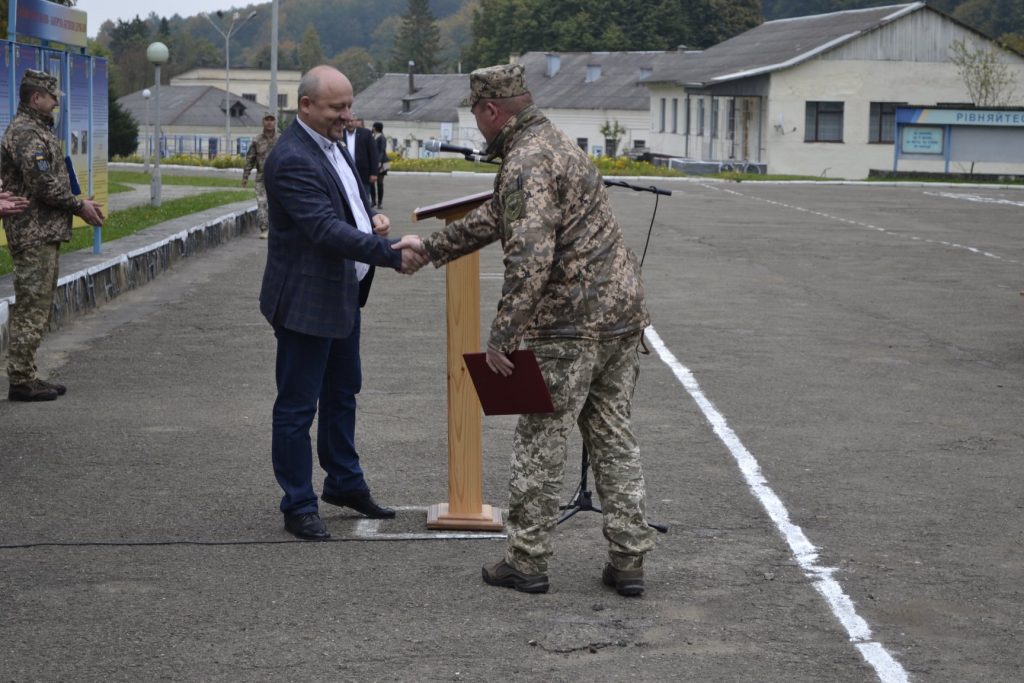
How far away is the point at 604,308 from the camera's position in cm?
529

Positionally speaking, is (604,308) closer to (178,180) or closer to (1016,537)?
(1016,537)

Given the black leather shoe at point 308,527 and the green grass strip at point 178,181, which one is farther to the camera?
the green grass strip at point 178,181

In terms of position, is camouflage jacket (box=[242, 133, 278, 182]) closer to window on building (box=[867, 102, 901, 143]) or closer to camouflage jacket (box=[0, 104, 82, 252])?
camouflage jacket (box=[0, 104, 82, 252])

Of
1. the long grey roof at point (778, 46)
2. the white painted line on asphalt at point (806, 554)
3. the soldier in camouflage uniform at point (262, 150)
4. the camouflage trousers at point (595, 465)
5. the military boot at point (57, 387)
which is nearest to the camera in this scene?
the white painted line on asphalt at point (806, 554)

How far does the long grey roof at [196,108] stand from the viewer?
12338 centimetres

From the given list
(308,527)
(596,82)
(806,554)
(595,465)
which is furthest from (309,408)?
(596,82)

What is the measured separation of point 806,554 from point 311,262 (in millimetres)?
2311

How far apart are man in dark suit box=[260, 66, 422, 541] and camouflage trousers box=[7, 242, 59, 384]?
3559 mm

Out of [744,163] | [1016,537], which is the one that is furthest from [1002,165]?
[1016,537]

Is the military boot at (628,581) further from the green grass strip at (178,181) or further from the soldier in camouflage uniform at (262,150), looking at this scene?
the green grass strip at (178,181)

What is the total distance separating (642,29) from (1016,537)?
332 ft

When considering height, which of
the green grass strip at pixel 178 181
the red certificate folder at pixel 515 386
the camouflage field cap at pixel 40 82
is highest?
the camouflage field cap at pixel 40 82

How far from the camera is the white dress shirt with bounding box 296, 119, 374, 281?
6.09 metres

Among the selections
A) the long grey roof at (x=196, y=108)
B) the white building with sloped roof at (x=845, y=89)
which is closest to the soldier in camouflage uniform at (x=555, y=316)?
the white building with sloped roof at (x=845, y=89)
